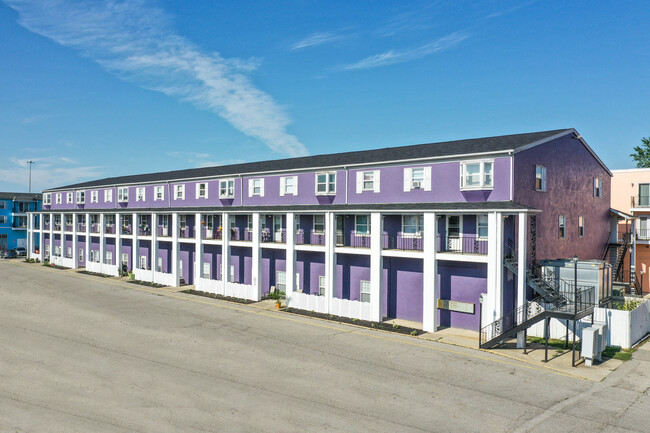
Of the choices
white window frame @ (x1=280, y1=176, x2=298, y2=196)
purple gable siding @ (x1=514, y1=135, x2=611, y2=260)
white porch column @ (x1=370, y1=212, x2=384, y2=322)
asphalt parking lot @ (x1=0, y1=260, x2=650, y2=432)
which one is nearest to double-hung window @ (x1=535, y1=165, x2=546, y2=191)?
purple gable siding @ (x1=514, y1=135, x2=611, y2=260)

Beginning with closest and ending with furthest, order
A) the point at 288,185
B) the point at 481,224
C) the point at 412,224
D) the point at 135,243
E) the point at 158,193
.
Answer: the point at 481,224, the point at 412,224, the point at 288,185, the point at 135,243, the point at 158,193

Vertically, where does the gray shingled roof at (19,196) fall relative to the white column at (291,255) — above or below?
above

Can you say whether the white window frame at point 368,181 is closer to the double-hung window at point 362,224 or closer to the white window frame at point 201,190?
the double-hung window at point 362,224

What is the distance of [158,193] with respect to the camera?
45.6m

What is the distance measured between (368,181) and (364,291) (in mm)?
7093

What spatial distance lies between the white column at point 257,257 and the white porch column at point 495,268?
16223 mm

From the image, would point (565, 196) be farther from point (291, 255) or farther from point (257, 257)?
point (257, 257)

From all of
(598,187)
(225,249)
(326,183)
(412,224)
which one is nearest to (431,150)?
(412,224)

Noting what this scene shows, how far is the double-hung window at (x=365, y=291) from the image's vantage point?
2858 centimetres

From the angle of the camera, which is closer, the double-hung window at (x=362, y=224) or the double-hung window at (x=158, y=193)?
the double-hung window at (x=362, y=224)

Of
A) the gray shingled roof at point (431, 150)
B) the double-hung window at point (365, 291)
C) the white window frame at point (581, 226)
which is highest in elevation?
the gray shingled roof at point (431, 150)

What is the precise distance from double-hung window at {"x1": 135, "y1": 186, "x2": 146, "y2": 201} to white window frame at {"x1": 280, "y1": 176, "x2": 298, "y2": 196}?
64.6 feet

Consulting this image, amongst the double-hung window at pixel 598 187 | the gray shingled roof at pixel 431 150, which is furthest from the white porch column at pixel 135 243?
the double-hung window at pixel 598 187

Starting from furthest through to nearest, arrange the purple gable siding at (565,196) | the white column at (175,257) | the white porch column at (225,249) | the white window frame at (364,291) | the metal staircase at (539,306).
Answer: the white column at (175,257) < the white porch column at (225,249) < the white window frame at (364,291) < the purple gable siding at (565,196) < the metal staircase at (539,306)
